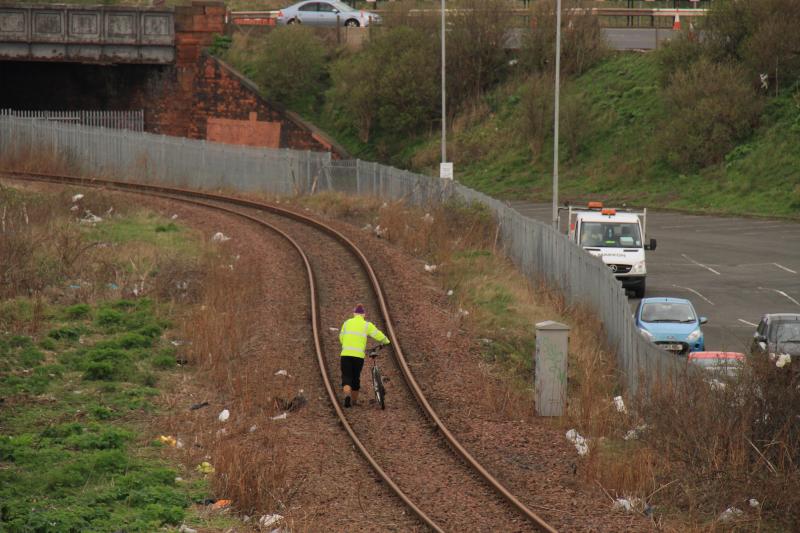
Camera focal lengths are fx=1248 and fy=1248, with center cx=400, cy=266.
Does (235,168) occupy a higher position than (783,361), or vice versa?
(235,168)

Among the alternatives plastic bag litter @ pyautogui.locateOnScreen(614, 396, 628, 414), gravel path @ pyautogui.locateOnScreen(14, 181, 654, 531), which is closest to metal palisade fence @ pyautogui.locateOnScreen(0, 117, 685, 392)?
gravel path @ pyautogui.locateOnScreen(14, 181, 654, 531)

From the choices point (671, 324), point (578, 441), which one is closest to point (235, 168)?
point (671, 324)

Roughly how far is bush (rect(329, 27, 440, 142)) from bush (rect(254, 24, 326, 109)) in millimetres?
1290

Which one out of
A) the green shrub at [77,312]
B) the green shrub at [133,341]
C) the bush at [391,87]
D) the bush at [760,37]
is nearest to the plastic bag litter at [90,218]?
the green shrub at [77,312]

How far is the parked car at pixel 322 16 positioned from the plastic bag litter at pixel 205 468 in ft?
170

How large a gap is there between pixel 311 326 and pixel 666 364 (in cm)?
755

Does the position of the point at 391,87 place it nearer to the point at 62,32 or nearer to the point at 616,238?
the point at 62,32

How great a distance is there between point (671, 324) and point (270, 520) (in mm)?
13663

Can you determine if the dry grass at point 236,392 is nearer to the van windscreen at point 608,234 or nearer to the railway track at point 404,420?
the railway track at point 404,420

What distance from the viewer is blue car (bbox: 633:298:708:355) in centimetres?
2356

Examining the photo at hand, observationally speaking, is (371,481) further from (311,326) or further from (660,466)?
(311,326)

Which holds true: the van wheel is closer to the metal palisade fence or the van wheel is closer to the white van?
the white van

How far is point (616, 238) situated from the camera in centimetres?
3234

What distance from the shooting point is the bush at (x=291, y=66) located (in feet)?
193
